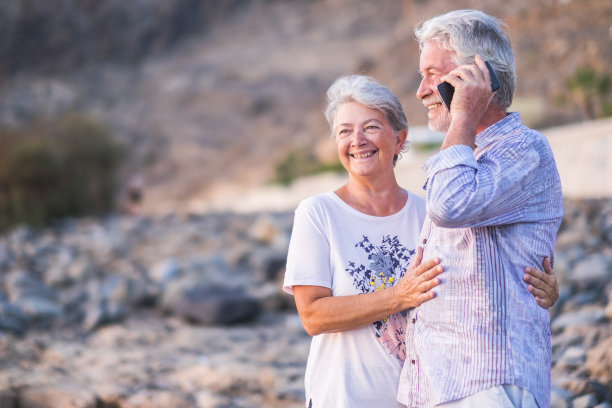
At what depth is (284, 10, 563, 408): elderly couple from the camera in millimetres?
2068

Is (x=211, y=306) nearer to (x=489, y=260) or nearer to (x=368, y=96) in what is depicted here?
(x=368, y=96)

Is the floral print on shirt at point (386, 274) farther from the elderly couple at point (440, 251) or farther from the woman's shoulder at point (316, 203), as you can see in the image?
the woman's shoulder at point (316, 203)

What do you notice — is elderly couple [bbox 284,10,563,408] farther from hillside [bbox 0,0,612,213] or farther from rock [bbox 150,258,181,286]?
hillside [bbox 0,0,612,213]

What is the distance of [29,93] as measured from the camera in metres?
59.5

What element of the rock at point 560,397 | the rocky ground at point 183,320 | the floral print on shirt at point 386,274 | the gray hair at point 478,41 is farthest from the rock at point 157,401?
the gray hair at point 478,41

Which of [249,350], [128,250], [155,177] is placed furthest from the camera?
[155,177]

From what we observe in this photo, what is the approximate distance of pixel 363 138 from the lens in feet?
8.98

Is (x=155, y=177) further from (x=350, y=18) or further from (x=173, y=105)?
(x=350, y=18)

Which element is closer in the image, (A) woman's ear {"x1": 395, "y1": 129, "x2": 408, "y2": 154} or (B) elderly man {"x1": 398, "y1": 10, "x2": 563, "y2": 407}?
(B) elderly man {"x1": 398, "y1": 10, "x2": 563, "y2": 407}

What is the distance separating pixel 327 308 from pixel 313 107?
52573mm

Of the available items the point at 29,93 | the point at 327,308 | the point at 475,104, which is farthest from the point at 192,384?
the point at 29,93

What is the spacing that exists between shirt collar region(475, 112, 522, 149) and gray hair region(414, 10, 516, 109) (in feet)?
0.26

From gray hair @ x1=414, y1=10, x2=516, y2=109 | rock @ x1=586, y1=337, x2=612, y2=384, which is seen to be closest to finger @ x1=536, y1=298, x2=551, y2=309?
gray hair @ x1=414, y1=10, x2=516, y2=109

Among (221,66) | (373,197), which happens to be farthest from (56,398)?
(221,66)
